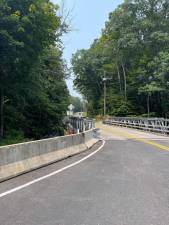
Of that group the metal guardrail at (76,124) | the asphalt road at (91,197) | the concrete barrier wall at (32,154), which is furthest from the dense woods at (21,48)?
the metal guardrail at (76,124)

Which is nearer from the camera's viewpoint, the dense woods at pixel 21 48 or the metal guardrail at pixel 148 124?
the dense woods at pixel 21 48

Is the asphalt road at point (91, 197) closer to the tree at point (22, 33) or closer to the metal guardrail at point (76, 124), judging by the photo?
the tree at point (22, 33)

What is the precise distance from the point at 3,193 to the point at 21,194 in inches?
16.1

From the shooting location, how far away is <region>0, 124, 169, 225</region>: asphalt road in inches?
269

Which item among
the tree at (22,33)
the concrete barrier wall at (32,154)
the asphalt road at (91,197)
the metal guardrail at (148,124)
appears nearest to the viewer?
the asphalt road at (91,197)

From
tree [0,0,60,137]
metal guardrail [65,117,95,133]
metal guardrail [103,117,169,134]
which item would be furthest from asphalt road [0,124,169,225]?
metal guardrail [65,117,95,133]

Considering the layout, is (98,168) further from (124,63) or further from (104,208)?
(124,63)

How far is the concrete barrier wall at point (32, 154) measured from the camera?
1132 centimetres

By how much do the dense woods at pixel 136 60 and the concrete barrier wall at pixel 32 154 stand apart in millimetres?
43362

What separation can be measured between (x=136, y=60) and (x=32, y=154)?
65.1m

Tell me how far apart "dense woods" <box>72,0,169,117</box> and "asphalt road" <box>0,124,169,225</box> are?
47948 millimetres

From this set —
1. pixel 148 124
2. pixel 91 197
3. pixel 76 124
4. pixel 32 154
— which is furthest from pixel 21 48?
Answer: pixel 148 124

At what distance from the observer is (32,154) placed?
13.2 m

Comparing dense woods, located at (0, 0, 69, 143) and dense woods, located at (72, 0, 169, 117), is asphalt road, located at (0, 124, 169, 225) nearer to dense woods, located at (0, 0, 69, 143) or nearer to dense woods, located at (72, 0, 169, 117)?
dense woods, located at (0, 0, 69, 143)
